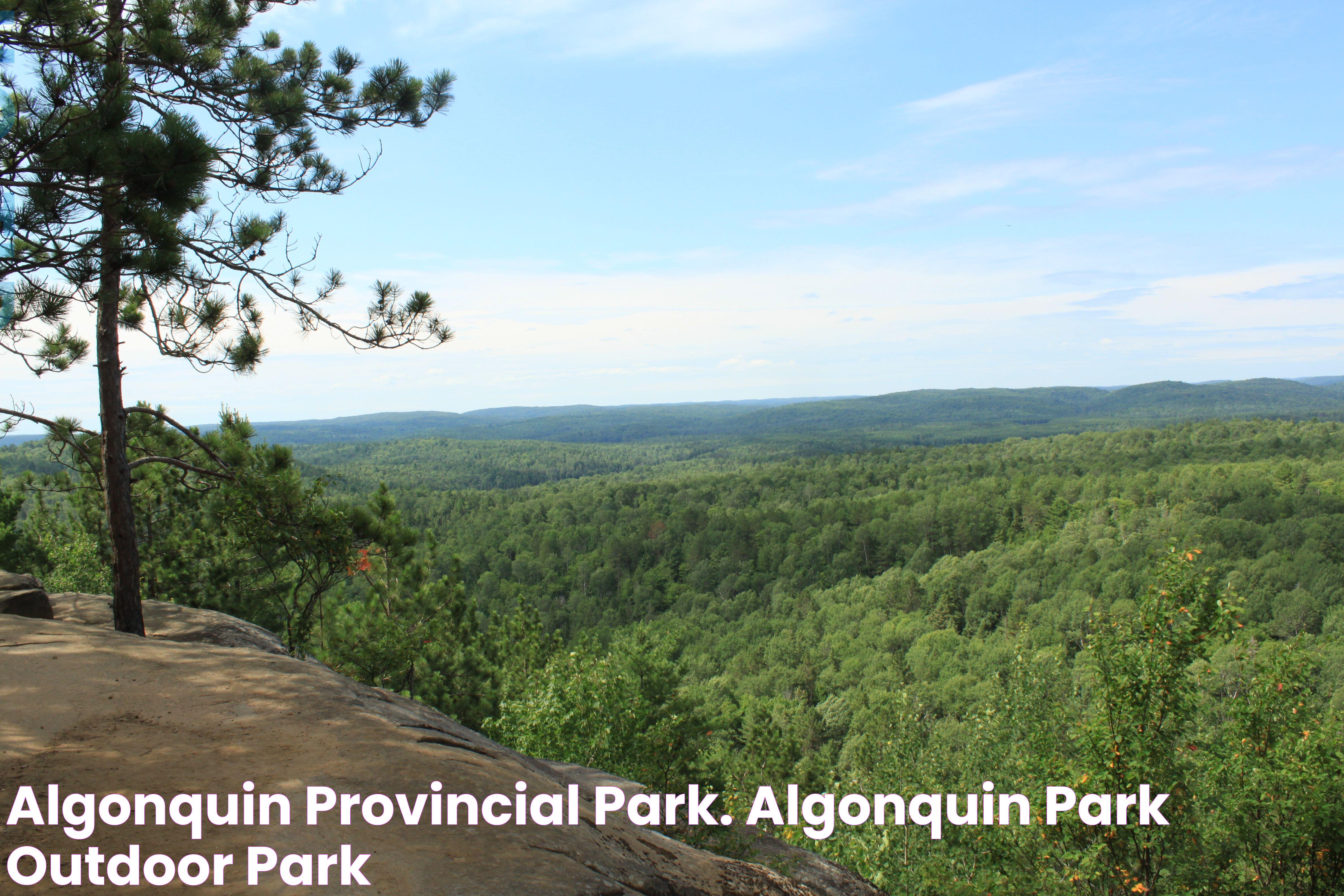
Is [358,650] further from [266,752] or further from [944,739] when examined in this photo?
[944,739]

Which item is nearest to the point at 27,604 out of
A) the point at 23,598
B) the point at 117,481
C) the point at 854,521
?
the point at 23,598

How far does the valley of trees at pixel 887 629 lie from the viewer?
A: 366 inches

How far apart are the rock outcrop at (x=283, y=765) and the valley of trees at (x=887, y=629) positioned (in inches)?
116

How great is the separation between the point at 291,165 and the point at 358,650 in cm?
1003

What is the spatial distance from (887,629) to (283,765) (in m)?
72.7

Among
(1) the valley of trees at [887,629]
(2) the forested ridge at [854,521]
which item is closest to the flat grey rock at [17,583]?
(1) the valley of trees at [887,629]

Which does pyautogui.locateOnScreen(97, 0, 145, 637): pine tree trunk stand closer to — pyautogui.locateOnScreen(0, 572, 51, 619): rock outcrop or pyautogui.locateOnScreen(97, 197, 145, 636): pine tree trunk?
pyautogui.locateOnScreen(97, 197, 145, 636): pine tree trunk

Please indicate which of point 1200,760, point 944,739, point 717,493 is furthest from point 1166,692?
point 717,493

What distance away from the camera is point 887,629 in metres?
71.9

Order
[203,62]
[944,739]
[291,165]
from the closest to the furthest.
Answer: [203,62], [291,165], [944,739]

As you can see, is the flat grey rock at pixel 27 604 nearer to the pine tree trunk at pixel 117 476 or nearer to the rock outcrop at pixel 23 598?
the rock outcrop at pixel 23 598

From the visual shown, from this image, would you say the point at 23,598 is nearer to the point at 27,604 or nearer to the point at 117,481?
the point at 27,604

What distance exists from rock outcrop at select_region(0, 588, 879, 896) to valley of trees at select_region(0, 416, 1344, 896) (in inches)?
Answer: 116

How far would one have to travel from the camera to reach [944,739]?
1641 inches
